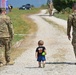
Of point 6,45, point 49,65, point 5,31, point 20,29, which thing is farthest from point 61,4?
point 49,65

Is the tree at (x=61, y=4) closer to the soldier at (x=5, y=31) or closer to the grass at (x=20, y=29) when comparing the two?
the grass at (x=20, y=29)

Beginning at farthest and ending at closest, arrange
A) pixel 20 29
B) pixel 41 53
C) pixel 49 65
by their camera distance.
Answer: pixel 20 29 → pixel 49 65 → pixel 41 53

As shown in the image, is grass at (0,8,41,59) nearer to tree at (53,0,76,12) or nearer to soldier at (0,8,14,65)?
soldier at (0,8,14,65)

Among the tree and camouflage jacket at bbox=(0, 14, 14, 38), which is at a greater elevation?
camouflage jacket at bbox=(0, 14, 14, 38)

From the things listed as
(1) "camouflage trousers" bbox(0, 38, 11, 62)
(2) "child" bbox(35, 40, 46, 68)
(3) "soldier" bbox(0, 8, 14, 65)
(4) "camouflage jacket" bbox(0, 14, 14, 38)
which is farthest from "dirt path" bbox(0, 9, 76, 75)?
(4) "camouflage jacket" bbox(0, 14, 14, 38)

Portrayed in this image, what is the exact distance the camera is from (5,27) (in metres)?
13.8

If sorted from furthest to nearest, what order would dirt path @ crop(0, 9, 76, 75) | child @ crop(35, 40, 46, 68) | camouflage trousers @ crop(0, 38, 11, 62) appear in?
camouflage trousers @ crop(0, 38, 11, 62), child @ crop(35, 40, 46, 68), dirt path @ crop(0, 9, 76, 75)

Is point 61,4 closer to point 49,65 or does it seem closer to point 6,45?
point 6,45

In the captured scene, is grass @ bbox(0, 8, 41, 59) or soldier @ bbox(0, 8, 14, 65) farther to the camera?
grass @ bbox(0, 8, 41, 59)

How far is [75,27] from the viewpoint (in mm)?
13914

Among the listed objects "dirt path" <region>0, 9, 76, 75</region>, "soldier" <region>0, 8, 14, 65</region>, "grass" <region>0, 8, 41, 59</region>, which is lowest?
A: "grass" <region>0, 8, 41, 59</region>

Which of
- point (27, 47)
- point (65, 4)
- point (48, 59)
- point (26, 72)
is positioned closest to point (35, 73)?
point (26, 72)

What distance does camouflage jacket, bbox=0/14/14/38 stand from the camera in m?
13.7

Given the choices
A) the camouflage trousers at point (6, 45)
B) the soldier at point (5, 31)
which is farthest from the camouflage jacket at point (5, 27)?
the camouflage trousers at point (6, 45)
